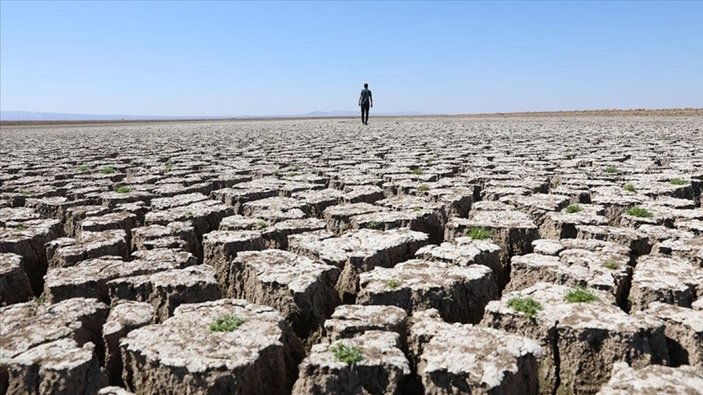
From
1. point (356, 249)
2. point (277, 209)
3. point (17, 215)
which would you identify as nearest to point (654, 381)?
point (356, 249)

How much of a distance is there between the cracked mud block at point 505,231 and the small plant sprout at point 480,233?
0.01 metres

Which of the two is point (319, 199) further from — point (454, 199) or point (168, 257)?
point (168, 257)

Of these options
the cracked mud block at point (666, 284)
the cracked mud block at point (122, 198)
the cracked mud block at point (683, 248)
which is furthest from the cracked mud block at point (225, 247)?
the cracked mud block at point (683, 248)

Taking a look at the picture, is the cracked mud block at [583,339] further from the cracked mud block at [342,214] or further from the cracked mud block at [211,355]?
the cracked mud block at [342,214]

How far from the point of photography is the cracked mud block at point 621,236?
3396 millimetres

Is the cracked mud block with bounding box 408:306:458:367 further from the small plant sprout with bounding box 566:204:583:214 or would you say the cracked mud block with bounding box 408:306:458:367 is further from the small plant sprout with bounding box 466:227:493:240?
the small plant sprout with bounding box 566:204:583:214

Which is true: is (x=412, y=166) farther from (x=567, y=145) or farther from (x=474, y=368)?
(x=474, y=368)

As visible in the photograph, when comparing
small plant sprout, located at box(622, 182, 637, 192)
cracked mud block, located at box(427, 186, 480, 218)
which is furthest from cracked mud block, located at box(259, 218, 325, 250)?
small plant sprout, located at box(622, 182, 637, 192)

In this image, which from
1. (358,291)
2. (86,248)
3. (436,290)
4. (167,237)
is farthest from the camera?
(167,237)

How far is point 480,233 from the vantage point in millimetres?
3578

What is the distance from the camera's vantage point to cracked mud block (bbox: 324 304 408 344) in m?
2.24

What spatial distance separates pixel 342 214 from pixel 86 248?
1.86m

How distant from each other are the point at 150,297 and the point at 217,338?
0.77 m

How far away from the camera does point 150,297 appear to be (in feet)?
8.82
